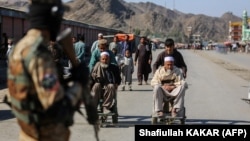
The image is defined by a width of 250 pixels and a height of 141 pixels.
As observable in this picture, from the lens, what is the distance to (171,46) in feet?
32.5

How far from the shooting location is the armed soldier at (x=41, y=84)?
3082 millimetres

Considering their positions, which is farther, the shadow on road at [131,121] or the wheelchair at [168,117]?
the shadow on road at [131,121]

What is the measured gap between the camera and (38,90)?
3.08 metres

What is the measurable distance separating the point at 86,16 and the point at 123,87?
15443 cm

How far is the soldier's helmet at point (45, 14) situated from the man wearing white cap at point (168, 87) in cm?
593

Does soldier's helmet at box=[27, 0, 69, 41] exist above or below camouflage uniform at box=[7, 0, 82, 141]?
above

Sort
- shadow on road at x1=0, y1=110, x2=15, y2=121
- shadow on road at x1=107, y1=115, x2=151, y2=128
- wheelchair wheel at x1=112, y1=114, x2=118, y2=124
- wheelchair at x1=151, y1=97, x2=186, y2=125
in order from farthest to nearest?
1. shadow on road at x1=0, y1=110, x2=15, y2=121
2. shadow on road at x1=107, y1=115, x2=151, y2=128
3. wheelchair wheel at x1=112, y1=114, x2=118, y2=124
4. wheelchair at x1=151, y1=97, x2=186, y2=125

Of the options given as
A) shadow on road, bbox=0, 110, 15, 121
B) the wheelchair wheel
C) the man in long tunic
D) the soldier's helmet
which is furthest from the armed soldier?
the man in long tunic

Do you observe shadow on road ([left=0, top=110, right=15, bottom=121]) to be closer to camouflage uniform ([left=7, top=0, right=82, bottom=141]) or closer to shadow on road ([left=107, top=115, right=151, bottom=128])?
shadow on road ([left=107, top=115, right=151, bottom=128])

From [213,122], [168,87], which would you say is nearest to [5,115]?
[168,87]

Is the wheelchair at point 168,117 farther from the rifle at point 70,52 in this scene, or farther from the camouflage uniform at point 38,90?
the camouflage uniform at point 38,90

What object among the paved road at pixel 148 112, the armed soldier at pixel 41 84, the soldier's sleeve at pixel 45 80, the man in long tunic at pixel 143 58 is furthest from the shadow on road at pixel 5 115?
the man in long tunic at pixel 143 58

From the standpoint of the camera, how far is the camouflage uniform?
3.07 m

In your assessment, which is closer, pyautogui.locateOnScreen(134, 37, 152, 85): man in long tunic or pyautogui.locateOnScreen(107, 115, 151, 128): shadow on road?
pyautogui.locateOnScreen(107, 115, 151, 128): shadow on road
